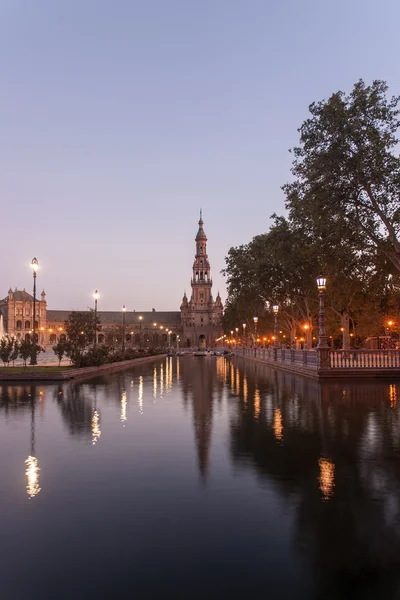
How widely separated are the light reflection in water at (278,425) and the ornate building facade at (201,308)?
581ft

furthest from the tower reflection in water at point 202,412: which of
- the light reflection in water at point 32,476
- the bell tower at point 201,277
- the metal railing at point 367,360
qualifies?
the bell tower at point 201,277

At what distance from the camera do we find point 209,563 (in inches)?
191

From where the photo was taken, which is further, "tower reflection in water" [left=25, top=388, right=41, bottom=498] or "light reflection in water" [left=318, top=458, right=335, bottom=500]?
"tower reflection in water" [left=25, top=388, right=41, bottom=498]

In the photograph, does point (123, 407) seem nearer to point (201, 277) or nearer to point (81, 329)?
point (81, 329)

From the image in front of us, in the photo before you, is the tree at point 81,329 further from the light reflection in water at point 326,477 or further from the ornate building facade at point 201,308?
the ornate building facade at point 201,308

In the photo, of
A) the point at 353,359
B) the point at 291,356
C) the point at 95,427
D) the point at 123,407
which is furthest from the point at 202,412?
the point at 291,356

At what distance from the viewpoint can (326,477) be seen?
7.80 meters

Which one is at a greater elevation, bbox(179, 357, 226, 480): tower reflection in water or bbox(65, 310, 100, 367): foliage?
bbox(65, 310, 100, 367): foliage

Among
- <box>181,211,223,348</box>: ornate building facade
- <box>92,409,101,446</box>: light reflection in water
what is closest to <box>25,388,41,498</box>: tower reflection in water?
<box>92,409,101,446</box>: light reflection in water

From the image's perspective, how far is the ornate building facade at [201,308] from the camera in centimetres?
19300

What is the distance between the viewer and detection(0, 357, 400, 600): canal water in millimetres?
4566

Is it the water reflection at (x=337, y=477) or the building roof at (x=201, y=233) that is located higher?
the building roof at (x=201, y=233)

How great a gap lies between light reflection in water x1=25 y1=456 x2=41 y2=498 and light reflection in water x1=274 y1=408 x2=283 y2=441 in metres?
4.91

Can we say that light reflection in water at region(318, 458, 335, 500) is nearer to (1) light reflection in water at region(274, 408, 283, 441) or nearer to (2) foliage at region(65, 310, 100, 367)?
(1) light reflection in water at region(274, 408, 283, 441)
